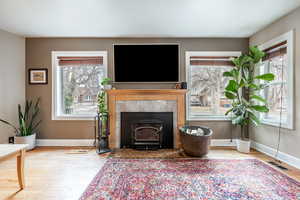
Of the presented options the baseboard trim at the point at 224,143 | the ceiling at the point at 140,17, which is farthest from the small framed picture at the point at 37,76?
the baseboard trim at the point at 224,143

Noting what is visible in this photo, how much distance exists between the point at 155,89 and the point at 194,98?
38.3 inches

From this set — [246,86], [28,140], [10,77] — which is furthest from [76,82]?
[246,86]

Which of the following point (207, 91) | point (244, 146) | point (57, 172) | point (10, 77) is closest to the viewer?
point (57, 172)

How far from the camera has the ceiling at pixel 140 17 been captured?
7.46ft

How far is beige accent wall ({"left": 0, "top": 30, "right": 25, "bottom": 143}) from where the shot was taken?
3127mm

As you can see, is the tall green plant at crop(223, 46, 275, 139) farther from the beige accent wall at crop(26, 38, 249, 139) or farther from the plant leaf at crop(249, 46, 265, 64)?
the beige accent wall at crop(26, 38, 249, 139)

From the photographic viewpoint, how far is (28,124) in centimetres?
355

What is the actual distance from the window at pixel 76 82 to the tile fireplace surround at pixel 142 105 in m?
0.59

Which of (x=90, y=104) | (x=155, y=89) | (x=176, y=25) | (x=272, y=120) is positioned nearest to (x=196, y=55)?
(x=176, y=25)

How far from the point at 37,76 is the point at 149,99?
266 centimetres

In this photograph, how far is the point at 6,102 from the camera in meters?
3.18

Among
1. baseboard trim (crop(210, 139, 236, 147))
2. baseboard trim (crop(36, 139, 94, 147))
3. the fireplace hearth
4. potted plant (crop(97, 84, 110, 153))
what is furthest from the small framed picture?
baseboard trim (crop(210, 139, 236, 147))

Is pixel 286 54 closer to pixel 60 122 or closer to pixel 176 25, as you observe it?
pixel 176 25

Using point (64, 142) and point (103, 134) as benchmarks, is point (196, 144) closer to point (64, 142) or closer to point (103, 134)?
point (103, 134)
